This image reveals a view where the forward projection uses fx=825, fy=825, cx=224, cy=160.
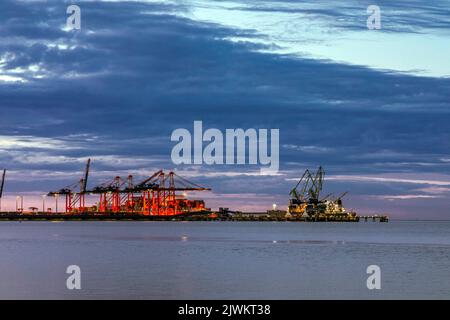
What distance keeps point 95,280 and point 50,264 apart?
45.6 ft

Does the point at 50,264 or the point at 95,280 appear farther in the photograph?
the point at 50,264

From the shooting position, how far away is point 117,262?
64.9 meters

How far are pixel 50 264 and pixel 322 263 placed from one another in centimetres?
2110
